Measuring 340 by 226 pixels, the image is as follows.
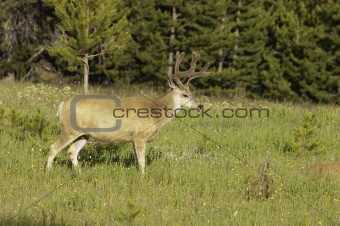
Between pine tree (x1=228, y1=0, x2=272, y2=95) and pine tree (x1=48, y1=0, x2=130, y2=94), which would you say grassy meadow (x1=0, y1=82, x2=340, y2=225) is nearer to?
pine tree (x1=48, y1=0, x2=130, y2=94)

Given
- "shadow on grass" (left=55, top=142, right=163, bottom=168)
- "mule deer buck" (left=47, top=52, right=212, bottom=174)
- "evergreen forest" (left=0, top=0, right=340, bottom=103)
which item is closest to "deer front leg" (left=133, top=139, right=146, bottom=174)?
"mule deer buck" (left=47, top=52, right=212, bottom=174)

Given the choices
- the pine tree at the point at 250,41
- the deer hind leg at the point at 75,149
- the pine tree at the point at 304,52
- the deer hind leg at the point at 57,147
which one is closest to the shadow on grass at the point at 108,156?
the deer hind leg at the point at 75,149

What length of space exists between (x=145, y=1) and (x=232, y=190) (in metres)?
18.6

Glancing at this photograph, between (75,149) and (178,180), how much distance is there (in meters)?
2.14

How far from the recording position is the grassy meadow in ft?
23.5

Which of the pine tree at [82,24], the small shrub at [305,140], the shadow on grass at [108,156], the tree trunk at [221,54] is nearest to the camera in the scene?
the shadow on grass at [108,156]

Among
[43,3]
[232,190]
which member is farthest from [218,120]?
[43,3]

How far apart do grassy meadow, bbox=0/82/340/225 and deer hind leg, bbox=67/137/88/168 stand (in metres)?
0.17

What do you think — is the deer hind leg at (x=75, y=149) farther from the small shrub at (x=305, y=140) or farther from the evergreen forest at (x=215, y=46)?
the evergreen forest at (x=215, y=46)

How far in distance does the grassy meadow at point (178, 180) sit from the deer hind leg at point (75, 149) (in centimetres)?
17

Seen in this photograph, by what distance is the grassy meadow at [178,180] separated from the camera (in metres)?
7.16

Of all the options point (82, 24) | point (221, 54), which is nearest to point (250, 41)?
point (221, 54)

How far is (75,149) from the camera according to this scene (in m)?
9.97

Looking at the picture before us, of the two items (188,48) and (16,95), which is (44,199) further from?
(188,48)
